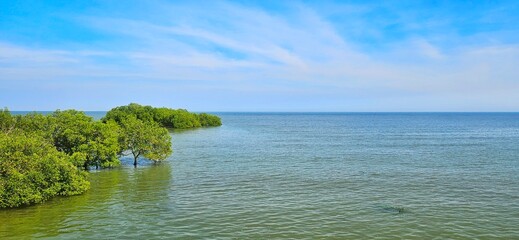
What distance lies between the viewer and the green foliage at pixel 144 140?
55969 mm

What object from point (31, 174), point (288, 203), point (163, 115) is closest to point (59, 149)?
point (31, 174)

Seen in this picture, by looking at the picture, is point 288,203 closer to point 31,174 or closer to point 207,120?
point 31,174

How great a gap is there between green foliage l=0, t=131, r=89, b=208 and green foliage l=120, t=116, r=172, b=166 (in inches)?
663

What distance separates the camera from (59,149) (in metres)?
49.6

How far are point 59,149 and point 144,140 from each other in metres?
10.9

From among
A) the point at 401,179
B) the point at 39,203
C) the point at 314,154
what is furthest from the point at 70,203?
the point at 314,154

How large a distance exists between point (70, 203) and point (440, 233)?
1190 inches

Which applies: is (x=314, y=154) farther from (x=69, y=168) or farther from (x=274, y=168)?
(x=69, y=168)

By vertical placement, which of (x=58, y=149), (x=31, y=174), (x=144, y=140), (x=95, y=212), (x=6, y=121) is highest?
(x=6, y=121)

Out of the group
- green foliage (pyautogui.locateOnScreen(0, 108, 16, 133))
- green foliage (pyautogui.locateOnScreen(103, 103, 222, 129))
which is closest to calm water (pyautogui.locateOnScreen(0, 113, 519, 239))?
green foliage (pyautogui.locateOnScreen(0, 108, 16, 133))

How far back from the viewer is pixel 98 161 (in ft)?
174

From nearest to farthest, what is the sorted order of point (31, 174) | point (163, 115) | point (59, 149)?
1. point (31, 174)
2. point (59, 149)
3. point (163, 115)

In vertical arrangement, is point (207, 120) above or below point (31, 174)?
above

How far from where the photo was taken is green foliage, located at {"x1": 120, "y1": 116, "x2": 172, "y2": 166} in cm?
5597
